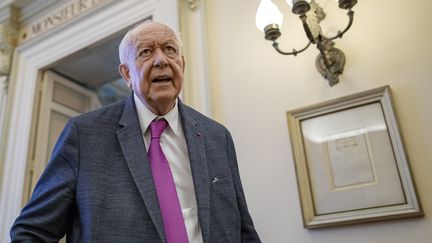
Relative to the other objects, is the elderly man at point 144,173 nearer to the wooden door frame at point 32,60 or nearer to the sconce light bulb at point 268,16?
the sconce light bulb at point 268,16

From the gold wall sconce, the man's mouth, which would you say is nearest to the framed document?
the gold wall sconce

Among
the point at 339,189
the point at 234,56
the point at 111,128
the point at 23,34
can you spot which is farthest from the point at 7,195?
the point at 339,189

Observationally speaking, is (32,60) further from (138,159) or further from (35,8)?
(138,159)

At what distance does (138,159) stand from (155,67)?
1.14 feet

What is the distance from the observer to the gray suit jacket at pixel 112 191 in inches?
40.1

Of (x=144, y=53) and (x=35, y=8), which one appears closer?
(x=144, y=53)

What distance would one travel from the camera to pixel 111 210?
1047 mm

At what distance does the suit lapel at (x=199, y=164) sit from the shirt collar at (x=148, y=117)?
0.03 metres

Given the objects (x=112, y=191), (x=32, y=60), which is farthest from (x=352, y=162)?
(x=32, y=60)

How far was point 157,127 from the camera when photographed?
1.27 m

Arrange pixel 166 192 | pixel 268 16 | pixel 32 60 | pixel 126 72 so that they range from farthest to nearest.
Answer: pixel 32 60, pixel 268 16, pixel 126 72, pixel 166 192

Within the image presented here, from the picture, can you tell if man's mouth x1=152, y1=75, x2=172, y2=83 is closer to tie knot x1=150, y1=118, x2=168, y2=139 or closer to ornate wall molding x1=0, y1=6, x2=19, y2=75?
tie knot x1=150, y1=118, x2=168, y2=139

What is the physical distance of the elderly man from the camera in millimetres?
1031

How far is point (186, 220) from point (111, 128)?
1.22 feet
